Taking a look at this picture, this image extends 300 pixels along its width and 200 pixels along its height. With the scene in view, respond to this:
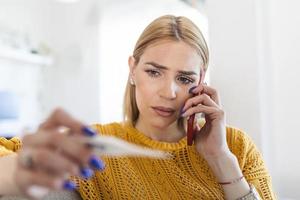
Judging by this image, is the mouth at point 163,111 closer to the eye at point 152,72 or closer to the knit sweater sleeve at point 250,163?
the eye at point 152,72

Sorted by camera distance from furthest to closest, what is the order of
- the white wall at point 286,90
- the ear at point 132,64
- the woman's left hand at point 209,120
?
the white wall at point 286,90, the ear at point 132,64, the woman's left hand at point 209,120

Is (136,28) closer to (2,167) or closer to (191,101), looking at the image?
(191,101)

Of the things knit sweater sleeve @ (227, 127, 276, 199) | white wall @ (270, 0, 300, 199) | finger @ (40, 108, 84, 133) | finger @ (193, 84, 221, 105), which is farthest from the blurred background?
finger @ (40, 108, 84, 133)

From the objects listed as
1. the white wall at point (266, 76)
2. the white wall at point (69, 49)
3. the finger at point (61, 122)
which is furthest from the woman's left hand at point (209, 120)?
the white wall at point (69, 49)

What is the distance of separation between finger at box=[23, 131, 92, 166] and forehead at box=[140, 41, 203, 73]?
49 centimetres

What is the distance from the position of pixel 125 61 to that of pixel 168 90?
188cm

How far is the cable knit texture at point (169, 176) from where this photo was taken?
83 centimetres

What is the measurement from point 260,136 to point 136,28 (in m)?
1.49

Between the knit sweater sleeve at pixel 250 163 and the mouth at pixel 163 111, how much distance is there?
7.2 inches

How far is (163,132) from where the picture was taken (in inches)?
36.4

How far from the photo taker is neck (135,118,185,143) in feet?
3.01

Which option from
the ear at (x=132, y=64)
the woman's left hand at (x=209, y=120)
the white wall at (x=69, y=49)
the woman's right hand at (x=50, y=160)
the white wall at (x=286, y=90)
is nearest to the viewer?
the woman's right hand at (x=50, y=160)

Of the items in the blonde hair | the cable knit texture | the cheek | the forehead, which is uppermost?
the blonde hair

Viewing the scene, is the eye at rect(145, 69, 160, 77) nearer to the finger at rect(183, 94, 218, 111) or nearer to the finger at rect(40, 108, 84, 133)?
the finger at rect(183, 94, 218, 111)
